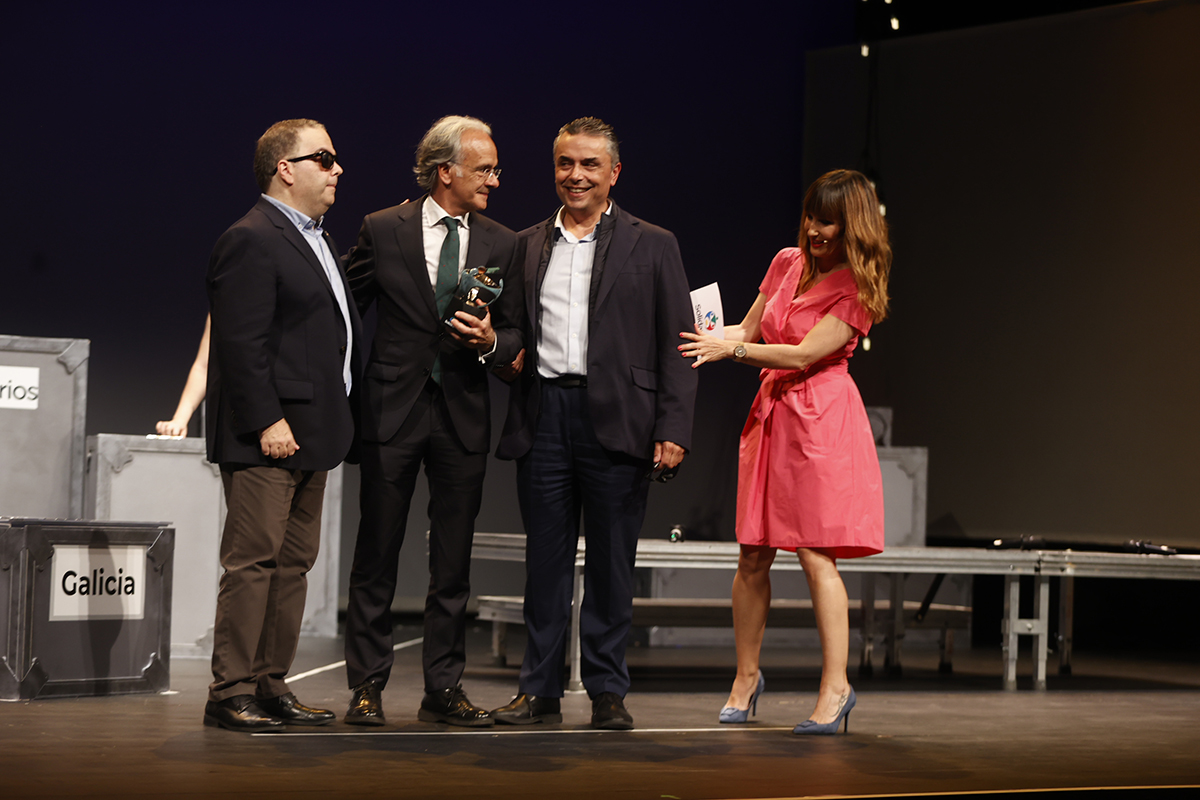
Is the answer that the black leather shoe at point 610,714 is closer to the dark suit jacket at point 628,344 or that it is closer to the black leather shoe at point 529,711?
the black leather shoe at point 529,711

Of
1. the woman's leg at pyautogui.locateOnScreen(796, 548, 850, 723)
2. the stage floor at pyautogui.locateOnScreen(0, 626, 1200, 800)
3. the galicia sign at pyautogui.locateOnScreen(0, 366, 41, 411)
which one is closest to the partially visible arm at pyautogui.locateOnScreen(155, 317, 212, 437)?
the galicia sign at pyautogui.locateOnScreen(0, 366, 41, 411)

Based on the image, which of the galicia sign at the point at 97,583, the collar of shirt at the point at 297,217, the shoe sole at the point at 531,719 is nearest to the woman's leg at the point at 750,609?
the shoe sole at the point at 531,719

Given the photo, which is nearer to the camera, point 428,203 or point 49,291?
point 428,203

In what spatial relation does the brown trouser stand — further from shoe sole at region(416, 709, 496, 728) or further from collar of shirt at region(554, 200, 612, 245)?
collar of shirt at region(554, 200, 612, 245)

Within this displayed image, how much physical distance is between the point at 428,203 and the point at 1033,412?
185 inches

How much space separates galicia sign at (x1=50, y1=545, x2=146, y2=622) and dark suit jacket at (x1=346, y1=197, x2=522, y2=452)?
45.3 inches

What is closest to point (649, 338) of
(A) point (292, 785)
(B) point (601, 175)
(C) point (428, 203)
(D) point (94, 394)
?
(B) point (601, 175)

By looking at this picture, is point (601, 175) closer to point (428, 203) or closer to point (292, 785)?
point (428, 203)

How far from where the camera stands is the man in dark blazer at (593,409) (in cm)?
330

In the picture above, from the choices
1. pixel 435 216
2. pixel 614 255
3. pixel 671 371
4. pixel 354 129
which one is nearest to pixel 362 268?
pixel 435 216

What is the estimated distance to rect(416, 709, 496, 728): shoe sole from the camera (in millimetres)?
3281

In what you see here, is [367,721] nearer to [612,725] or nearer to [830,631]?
[612,725]

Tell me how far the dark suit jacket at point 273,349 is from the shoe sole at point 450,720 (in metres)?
0.70

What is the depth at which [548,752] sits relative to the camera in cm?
294
